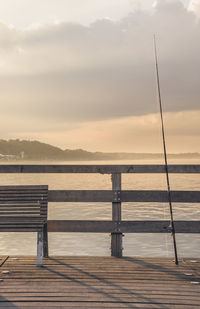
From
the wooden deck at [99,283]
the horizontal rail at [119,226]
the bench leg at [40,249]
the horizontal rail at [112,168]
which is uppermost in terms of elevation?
the horizontal rail at [112,168]

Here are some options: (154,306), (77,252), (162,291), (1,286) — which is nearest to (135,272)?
(162,291)

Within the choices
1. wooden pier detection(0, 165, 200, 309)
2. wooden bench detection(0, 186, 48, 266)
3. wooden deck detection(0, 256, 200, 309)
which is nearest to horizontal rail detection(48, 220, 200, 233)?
wooden pier detection(0, 165, 200, 309)

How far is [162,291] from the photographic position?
482 centimetres

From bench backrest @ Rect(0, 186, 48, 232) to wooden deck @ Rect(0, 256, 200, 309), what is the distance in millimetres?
575

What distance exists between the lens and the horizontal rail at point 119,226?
6.57 m

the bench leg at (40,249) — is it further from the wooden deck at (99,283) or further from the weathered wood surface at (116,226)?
the weathered wood surface at (116,226)

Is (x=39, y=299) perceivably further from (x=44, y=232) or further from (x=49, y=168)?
(x=49, y=168)

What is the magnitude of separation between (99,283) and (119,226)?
1642 mm

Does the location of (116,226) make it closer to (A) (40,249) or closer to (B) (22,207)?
(A) (40,249)

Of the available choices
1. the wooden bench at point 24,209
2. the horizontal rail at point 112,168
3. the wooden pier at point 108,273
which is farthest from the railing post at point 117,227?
the wooden bench at point 24,209

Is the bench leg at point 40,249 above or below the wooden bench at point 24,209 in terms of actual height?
below

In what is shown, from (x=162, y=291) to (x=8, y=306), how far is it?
1.70 m

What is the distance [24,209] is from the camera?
20.6 ft

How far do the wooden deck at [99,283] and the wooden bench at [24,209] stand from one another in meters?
0.52
